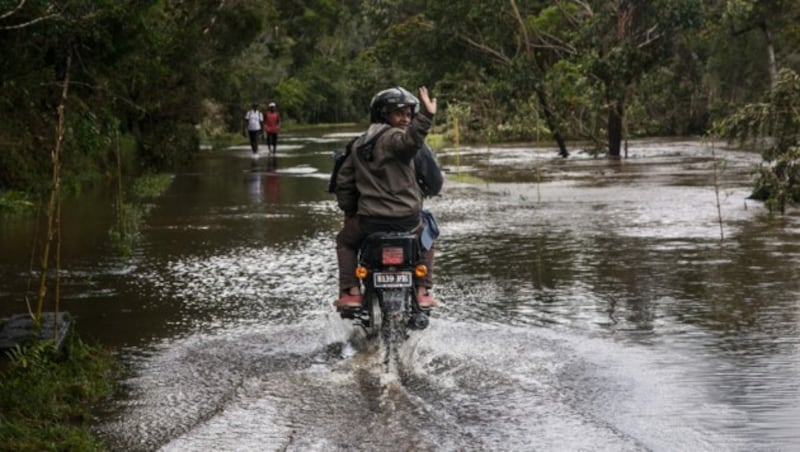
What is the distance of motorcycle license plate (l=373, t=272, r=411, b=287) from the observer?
310 inches

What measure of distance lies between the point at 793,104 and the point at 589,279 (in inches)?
251

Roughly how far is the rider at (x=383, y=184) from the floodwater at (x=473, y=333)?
2.19ft

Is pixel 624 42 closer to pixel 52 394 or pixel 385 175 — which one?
pixel 385 175

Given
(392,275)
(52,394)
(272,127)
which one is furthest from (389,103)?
(272,127)

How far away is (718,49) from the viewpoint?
48188 millimetres

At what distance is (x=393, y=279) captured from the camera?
7.88 meters

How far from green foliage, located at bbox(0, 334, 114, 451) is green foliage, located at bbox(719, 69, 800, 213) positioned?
35.8 feet

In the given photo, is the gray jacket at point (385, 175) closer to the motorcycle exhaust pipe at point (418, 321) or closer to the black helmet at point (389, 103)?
the black helmet at point (389, 103)

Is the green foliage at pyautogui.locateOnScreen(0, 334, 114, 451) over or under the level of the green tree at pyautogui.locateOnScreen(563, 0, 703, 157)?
under

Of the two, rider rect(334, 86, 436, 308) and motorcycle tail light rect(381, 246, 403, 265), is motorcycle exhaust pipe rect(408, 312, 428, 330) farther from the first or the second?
motorcycle tail light rect(381, 246, 403, 265)

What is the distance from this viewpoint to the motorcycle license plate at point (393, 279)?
7.87 metres

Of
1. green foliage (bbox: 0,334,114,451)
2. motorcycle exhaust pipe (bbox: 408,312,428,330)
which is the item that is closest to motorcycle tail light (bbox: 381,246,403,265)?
motorcycle exhaust pipe (bbox: 408,312,428,330)

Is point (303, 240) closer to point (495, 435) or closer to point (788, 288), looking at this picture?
point (788, 288)

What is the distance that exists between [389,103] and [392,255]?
1.13 meters
